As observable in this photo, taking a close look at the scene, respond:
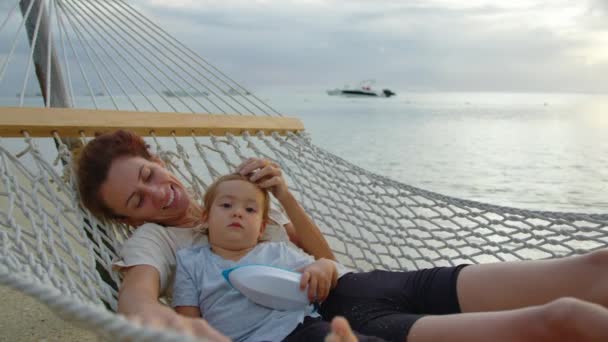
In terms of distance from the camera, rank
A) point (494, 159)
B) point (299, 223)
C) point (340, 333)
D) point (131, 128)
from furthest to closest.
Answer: point (494, 159), point (131, 128), point (299, 223), point (340, 333)

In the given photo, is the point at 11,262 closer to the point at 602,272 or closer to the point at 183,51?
the point at 602,272

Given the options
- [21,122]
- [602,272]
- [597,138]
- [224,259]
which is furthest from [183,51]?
[597,138]

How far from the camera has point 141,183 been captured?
3.94 ft

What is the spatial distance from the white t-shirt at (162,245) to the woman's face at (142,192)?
→ 0.13 ft

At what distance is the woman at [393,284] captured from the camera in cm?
75

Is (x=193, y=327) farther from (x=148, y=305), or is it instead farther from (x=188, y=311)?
(x=188, y=311)

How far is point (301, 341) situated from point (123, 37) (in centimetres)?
161

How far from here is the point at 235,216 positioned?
1117 millimetres

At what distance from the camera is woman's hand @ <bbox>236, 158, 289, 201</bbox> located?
3.96 ft

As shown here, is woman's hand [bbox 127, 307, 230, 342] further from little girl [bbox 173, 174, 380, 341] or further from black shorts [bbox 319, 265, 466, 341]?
black shorts [bbox 319, 265, 466, 341]

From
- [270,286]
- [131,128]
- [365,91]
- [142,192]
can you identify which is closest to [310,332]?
[270,286]

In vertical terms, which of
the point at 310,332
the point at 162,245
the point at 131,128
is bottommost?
the point at 310,332

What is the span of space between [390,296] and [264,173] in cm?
37

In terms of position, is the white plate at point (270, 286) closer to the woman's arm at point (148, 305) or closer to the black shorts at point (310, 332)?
the black shorts at point (310, 332)
